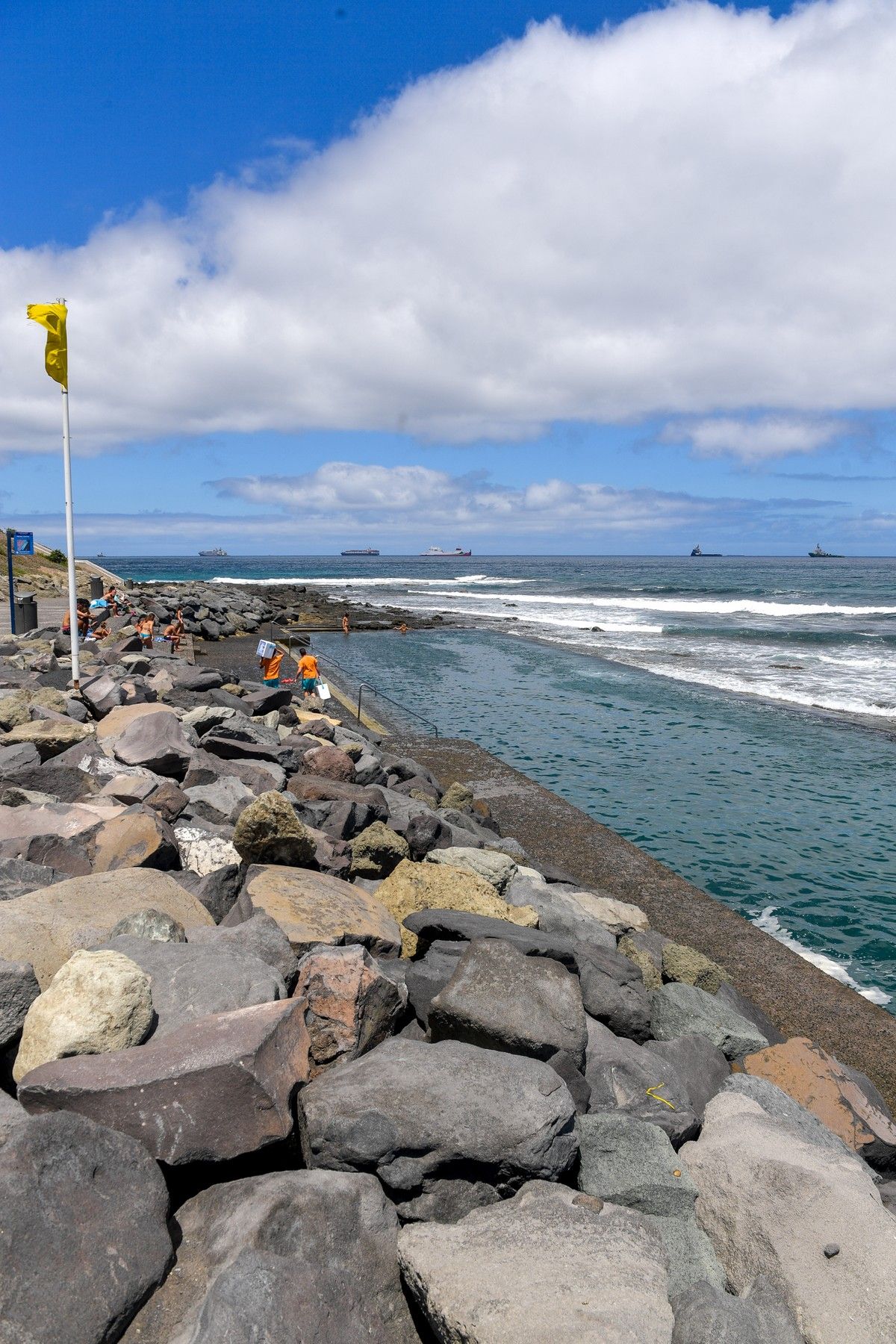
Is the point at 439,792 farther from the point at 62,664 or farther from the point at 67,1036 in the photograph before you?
the point at 67,1036

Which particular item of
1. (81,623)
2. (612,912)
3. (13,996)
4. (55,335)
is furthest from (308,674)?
(13,996)

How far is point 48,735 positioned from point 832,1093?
23.4 ft

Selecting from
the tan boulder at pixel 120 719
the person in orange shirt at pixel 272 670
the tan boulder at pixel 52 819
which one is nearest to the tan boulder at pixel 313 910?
the tan boulder at pixel 52 819

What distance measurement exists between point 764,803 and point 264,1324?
11.1 metres

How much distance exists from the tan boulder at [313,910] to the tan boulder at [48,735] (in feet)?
12.8

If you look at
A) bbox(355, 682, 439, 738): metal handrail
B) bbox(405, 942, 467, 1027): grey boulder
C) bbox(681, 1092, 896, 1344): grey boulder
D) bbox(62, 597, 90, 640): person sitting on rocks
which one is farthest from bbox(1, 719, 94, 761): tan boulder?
bbox(62, 597, 90, 640): person sitting on rocks

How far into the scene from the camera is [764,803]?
12.2 m

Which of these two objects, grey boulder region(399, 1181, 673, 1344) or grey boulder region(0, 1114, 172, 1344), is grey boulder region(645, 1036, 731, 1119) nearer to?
grey boulder region(399, 1181, 673, 1344)

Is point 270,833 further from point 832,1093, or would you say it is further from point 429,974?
point 832,1093

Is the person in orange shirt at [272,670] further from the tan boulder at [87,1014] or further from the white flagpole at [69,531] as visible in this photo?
the tan boulder at [87,1014]

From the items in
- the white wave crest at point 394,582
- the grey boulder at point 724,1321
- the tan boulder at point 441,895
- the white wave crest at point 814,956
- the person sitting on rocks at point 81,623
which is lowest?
the white wave crest at point 814,956

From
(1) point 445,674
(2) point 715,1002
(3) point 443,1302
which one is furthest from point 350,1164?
(1) point 445,674

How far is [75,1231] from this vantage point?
97.7 inches

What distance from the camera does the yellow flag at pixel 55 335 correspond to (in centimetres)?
1107
